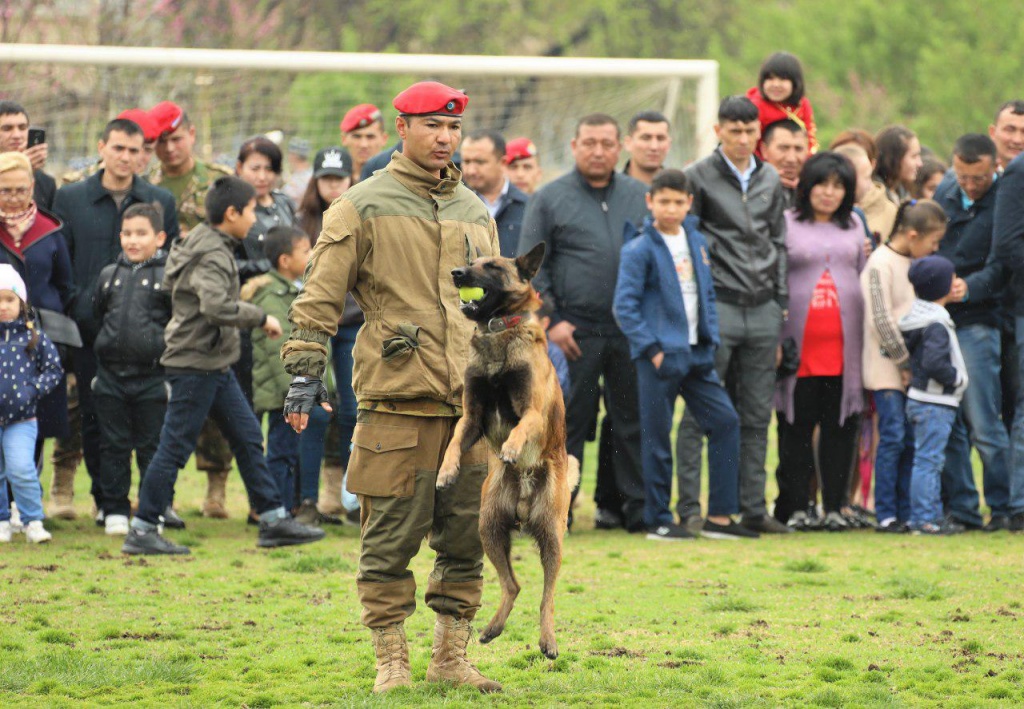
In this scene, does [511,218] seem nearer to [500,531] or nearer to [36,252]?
[36,252]

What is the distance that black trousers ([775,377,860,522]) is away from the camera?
35.4 feet

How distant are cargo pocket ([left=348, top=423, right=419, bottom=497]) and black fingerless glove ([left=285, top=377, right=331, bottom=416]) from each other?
0.98 ft

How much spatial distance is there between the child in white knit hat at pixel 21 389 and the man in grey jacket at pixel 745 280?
14.0 ft

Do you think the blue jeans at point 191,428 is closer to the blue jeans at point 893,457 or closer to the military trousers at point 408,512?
the military trousers at point 408,512

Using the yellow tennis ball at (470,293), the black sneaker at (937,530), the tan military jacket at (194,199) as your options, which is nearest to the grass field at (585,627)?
the black sneaker at (937,530)

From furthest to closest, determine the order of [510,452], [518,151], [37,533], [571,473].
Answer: [518,151] → [37,533] → [571,473] → [510,452]

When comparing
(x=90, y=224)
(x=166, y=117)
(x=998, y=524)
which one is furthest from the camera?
(x=166, y=117)

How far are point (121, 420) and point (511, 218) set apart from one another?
9.90 feet

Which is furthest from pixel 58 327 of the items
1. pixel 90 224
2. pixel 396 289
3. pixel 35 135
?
pixel 396 289

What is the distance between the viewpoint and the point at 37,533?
9.63 meters

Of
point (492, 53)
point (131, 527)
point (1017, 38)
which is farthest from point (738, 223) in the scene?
point (492, 53)

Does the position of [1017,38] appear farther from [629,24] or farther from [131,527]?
[131,527]

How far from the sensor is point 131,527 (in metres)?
9.49

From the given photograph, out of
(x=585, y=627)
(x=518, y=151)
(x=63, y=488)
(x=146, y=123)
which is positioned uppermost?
(x=518, y=151)
